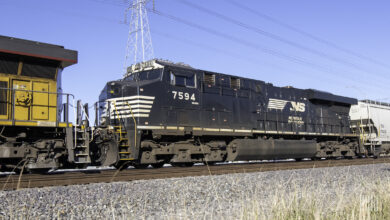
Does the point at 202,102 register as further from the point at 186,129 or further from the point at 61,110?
the point at 61,110

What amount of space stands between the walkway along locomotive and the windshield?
0.05m

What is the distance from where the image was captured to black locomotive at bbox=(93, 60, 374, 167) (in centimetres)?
1112

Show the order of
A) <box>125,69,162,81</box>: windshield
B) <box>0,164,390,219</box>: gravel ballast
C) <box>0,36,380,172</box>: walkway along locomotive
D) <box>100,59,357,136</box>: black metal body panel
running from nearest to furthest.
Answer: <box>0,164,390,219</box>: gravel ballast → <box>0,36,380,172</box>: walkway along locomotive → <box>100,59,357,136</box>: black metal body panel → <box>125,69,162,81</box>: windshield

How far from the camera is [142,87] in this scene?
11.2 metres

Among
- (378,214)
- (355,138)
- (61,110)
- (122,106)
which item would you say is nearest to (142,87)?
(122,106)

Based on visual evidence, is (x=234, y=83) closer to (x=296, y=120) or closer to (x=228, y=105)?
(x=228, y=105)

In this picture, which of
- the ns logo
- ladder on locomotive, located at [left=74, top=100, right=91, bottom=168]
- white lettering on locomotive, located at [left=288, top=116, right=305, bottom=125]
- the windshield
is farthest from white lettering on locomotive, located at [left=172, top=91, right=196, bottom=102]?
the ns logo

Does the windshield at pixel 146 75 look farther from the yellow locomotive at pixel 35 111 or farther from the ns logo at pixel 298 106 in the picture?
the ns logo at pixel 298 106

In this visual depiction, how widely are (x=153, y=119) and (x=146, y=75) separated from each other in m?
1.75

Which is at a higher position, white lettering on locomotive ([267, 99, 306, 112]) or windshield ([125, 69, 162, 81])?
windshield ([125, 69, 162, 81])

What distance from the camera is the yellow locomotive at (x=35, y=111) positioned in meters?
8.34

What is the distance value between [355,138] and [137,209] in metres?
18.1

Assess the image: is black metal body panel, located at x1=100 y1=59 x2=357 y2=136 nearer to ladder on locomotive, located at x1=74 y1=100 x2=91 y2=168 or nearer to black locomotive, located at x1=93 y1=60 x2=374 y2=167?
black locomotive, located at x1=93 y1=60 x2=374 y2=167

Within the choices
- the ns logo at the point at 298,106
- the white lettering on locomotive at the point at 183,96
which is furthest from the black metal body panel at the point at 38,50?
the ns logo at the point at 298,106
